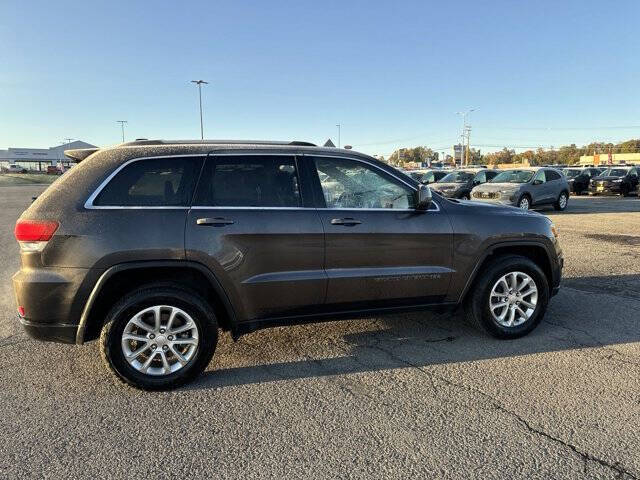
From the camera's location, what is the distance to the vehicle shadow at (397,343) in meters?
3.73

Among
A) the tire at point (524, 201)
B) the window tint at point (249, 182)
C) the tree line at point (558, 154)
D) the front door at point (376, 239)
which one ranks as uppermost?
the tree line at point (558, 154)

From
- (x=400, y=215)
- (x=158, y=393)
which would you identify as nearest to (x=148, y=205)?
(x=158, y=393)

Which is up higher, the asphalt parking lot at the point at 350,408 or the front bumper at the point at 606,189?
the front bumper at the point at 606,189

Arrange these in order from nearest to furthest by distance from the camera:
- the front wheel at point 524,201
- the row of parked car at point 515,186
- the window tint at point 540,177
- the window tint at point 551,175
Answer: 1. the row of parked car at point 515,186
2. the front wheel at point 524,201
3. the window tint at point 540,177
4. the window tint at point 551,175

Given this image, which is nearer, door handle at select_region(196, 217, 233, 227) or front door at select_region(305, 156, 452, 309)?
door handle at select_region(196, 217, 233, 227)

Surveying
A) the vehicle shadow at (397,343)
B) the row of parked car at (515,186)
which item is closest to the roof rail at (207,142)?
the vehicle shadow at (397,343)

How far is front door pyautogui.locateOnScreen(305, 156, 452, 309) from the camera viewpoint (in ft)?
12.3

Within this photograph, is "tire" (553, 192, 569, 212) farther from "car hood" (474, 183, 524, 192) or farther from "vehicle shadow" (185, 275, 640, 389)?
"vehicle shadow" (185, 275, 640, 389)

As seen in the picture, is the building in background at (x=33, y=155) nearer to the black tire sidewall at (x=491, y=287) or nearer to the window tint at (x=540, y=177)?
the window tint at (x=540, y=177)

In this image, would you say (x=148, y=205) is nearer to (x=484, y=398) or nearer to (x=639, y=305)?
(x=484, y=398)

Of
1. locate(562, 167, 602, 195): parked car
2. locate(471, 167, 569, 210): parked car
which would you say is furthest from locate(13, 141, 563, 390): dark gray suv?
locate(562, 167, 602, 195): parked car

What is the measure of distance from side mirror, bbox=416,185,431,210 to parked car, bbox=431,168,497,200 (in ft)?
49.2

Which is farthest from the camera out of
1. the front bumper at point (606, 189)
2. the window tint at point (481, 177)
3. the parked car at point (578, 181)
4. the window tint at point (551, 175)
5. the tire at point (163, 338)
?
the parked car at point (578, 181)

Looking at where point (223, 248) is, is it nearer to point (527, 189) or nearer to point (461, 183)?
point (527, 189)
